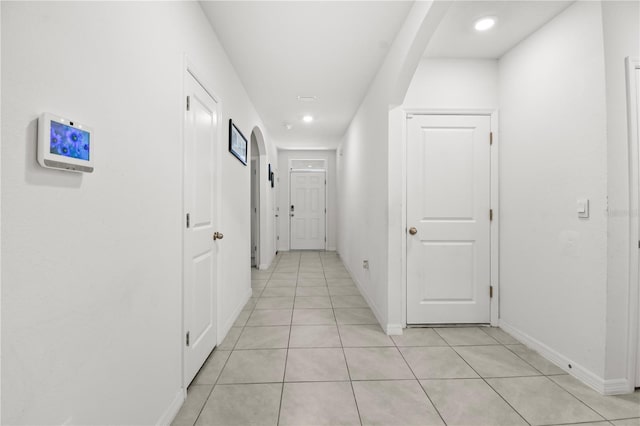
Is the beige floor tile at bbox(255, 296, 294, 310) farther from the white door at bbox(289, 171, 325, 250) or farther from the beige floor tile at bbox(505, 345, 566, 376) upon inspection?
the white door at bbox(289, 171, 325, 250)

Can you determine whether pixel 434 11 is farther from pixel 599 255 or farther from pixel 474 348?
pixel 474 348

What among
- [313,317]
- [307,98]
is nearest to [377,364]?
[313,317]

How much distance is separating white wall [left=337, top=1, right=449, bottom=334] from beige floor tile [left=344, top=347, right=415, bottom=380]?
39 centimetres

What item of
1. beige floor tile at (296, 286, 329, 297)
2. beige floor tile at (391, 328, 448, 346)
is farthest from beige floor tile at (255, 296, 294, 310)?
beige floor tile at (391, 328, 448, 346)

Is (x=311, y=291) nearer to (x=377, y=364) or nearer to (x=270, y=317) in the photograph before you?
(x=270, y=317)

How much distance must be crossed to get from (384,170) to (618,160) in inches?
63.0

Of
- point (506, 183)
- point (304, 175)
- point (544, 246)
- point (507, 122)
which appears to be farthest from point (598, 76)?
point (304, 175)

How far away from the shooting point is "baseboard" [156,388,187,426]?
4.77 feet

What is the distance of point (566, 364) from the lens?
6.64 ft

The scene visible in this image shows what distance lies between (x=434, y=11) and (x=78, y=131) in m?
2.02

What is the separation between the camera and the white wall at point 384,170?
2090mm

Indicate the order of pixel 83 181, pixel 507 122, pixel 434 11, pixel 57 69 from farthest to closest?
pixel 507 122 → pixel 434 11 → pixel 83 181 → pixel 57 69

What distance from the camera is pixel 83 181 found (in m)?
0.94

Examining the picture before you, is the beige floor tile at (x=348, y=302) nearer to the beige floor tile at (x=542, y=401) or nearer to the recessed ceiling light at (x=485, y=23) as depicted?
the beige floor tile at (x=542, y=401)
